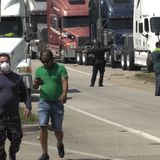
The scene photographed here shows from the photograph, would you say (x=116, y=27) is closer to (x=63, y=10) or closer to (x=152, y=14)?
(x=63, y=10)

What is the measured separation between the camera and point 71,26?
47.5 metres

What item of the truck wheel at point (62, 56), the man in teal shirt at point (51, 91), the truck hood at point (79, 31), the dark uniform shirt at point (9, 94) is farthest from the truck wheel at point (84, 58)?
the dark uniform shirt at point (9, 94)

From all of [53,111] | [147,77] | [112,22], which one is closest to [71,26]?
[112,22]

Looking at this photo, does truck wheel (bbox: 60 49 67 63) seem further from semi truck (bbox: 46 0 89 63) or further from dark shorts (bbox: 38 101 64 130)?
dark shorts (bbox: 38 101 64 130)

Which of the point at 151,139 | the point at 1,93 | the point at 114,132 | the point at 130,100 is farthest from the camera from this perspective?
the point at 130,100

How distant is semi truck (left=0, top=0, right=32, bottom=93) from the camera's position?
19825 millimetres

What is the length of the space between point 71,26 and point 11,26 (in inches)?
958

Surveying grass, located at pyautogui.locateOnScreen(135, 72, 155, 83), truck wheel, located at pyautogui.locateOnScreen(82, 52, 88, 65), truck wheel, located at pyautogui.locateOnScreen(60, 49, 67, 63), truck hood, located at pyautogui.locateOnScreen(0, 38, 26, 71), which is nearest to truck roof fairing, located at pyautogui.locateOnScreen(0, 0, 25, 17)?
truck hood, located at pyautogui.locateOnScreen(0, 38, 26, 71)

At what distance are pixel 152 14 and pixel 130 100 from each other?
14.5m

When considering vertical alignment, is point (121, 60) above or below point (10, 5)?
below

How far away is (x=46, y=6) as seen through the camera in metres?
52.9

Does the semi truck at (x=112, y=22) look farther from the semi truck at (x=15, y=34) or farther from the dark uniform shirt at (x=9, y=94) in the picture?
the dark uniform shirt at (x=9, y=94)

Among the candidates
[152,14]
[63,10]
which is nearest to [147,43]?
[152,14]

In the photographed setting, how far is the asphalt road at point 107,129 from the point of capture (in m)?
12.1
